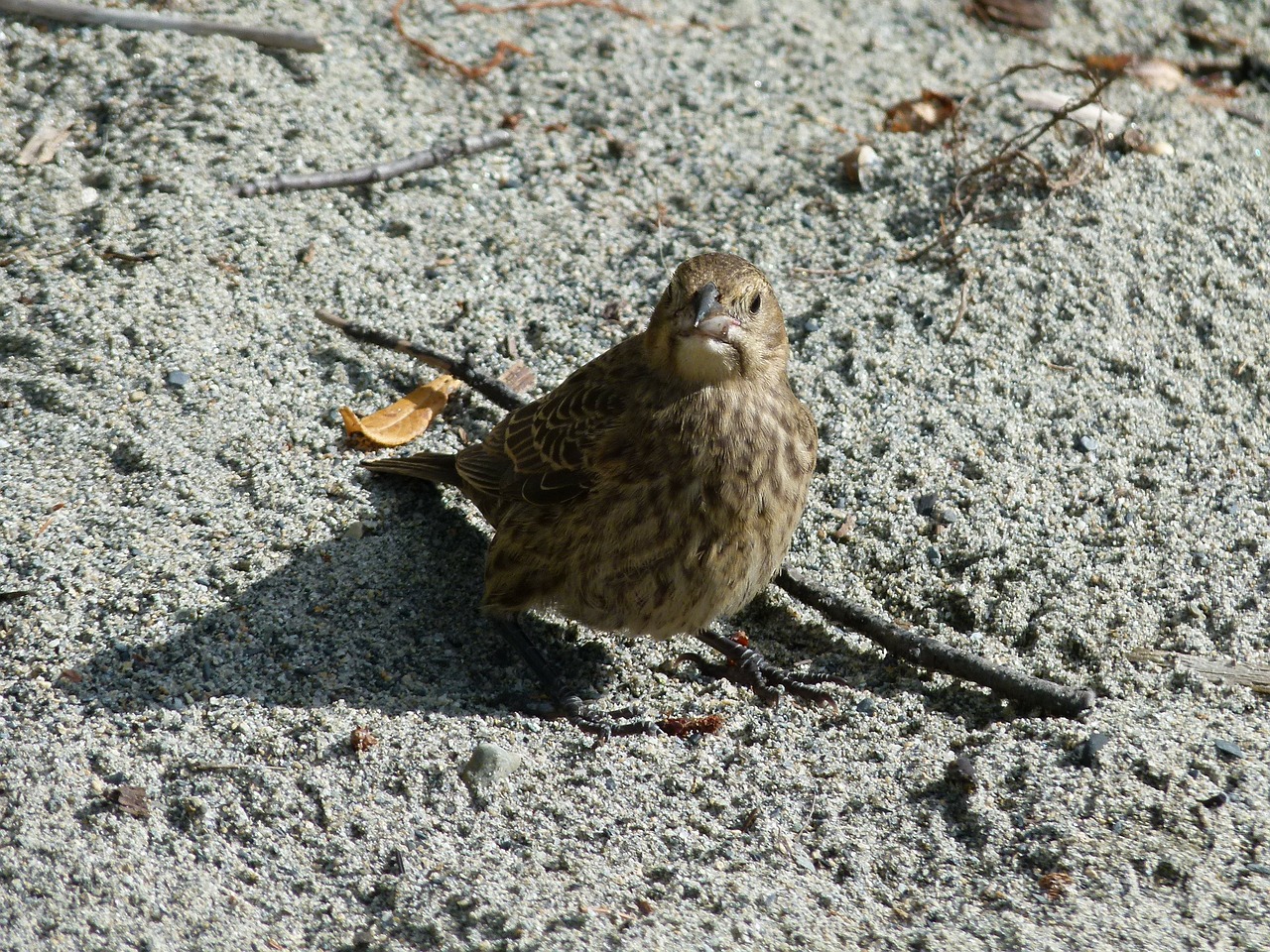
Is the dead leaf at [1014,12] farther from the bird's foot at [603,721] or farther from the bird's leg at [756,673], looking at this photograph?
the bird's foot at [603,721]

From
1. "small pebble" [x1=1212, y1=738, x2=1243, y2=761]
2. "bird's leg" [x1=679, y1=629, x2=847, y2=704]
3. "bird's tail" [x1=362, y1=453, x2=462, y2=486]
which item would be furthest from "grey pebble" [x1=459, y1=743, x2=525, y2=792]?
"small pebble" [x1=1212, y1=738, x2=1243, y2=761]

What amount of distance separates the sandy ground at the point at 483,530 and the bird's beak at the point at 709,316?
34.4 inches

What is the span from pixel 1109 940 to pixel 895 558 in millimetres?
1477

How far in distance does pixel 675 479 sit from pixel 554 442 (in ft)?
1.55

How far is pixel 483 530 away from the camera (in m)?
4.44

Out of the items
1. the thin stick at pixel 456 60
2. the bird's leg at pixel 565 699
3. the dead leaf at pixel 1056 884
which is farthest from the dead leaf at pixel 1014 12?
the dead leaf at pixel 1056 884

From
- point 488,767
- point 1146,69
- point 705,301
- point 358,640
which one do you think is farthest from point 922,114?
point 488,767

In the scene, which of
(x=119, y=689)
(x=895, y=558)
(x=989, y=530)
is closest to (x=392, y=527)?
(x=119, y=689)

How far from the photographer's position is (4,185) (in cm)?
472

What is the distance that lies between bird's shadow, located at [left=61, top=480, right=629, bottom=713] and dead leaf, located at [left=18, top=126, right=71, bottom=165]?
1.90 metres

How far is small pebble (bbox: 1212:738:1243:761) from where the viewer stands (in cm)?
331

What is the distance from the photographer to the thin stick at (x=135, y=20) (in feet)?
17.3

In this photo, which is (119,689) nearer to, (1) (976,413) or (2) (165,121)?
(2) (165,121)

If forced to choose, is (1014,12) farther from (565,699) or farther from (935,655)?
(565,699)
